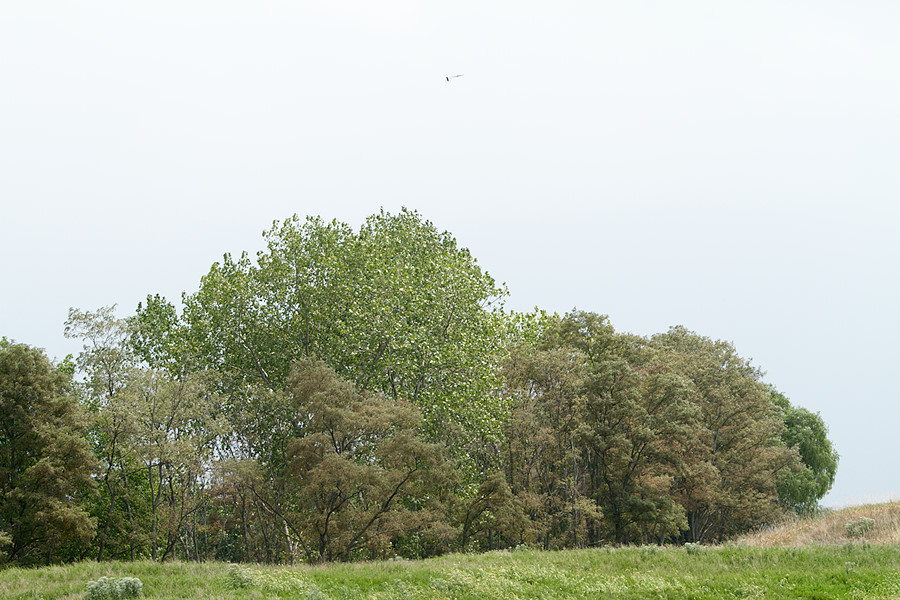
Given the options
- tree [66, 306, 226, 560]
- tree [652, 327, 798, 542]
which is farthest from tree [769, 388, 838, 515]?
tree [66, 306, 226, 560]

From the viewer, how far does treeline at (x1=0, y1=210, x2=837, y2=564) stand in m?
29.3

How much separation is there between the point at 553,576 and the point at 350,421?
1023 cm

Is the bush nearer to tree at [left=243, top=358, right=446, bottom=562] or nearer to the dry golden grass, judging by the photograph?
tree at [left=243, top=358, right=446, bottom=562]

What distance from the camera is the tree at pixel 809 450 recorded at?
63638mm

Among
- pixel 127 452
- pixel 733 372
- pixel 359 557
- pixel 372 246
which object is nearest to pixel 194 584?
pixel 359 557

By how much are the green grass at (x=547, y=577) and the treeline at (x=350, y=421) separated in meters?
6.15

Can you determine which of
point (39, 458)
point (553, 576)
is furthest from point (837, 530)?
point (39, 458)

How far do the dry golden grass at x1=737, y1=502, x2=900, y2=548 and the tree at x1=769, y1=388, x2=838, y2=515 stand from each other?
34.7 metres

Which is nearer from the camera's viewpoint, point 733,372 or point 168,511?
point 168,511

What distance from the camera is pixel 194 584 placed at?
20.5 m

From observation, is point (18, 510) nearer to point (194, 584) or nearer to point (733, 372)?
point (194, 584)

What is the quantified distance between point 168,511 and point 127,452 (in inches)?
159

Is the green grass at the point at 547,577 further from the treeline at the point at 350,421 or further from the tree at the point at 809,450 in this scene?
the tree at the point at 809,450

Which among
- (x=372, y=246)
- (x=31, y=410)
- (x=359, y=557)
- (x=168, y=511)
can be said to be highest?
(x=372, y=246)
